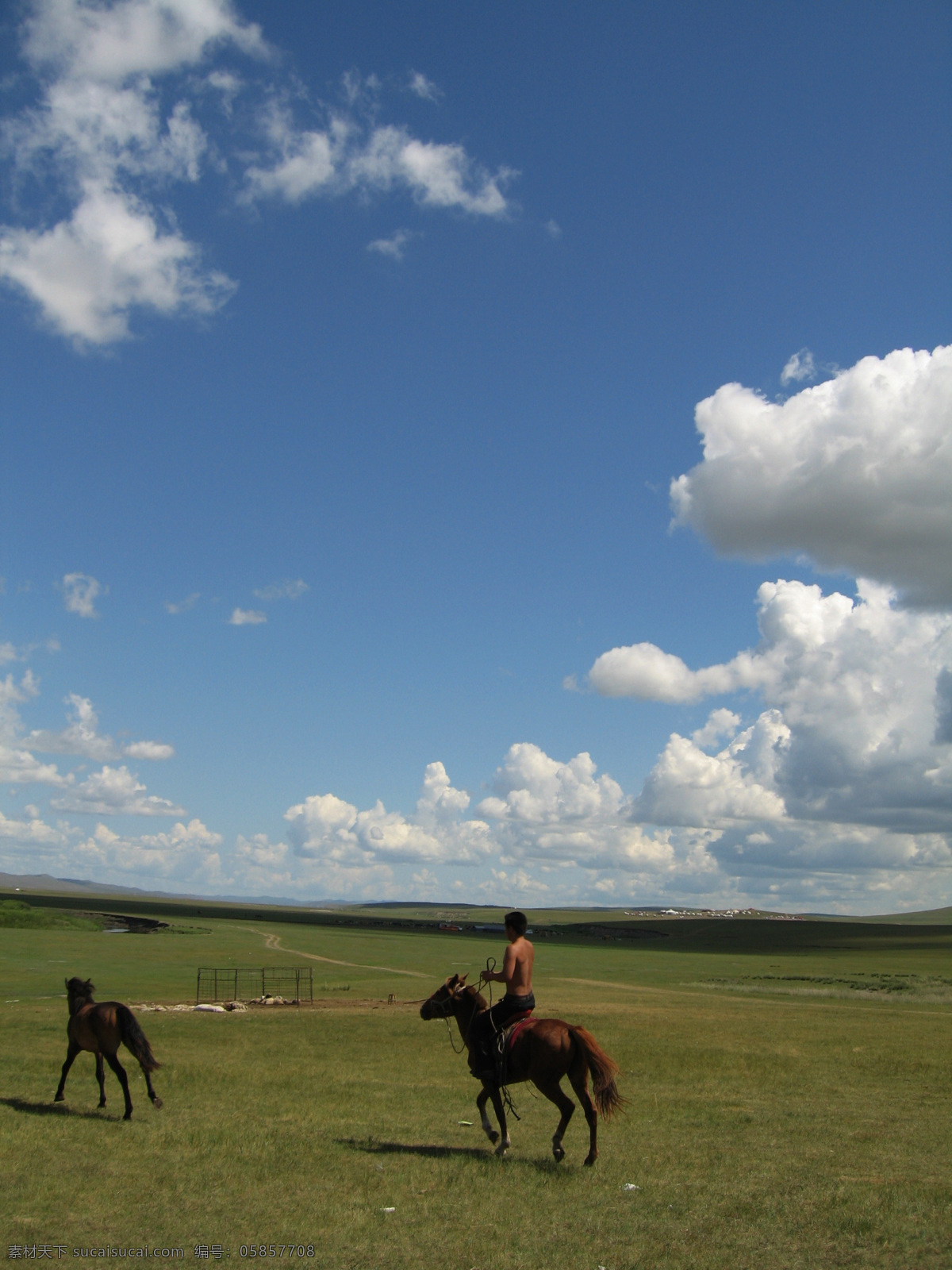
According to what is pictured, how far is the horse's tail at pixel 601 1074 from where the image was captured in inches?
492

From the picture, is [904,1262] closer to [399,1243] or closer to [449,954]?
[399,1243]

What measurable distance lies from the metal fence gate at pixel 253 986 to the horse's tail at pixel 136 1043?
27404mm

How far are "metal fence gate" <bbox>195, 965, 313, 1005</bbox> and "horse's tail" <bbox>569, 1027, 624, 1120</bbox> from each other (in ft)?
107

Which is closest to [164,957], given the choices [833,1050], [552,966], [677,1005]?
[552,966]

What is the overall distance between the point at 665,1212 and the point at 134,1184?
6577 millimetres

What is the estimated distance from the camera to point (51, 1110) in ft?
52.3

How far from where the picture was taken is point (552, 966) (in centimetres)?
8594

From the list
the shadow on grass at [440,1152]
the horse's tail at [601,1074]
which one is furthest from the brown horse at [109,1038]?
the horse's tail at [601,1074]

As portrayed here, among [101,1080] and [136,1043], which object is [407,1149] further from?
[101,1080]

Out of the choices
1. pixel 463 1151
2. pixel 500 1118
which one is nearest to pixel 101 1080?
pixel 463 1151

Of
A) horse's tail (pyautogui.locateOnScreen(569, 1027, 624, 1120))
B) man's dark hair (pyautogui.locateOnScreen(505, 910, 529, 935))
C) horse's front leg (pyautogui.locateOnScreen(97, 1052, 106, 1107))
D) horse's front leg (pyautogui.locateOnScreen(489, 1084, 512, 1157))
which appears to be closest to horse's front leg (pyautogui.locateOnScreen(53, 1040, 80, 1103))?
horse's front leg (pyautogui.locateOnScreen(97, 1052, 106, 1107))

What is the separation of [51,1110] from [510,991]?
8863mm

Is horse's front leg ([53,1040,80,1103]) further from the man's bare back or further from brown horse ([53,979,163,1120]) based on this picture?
the man's bare back

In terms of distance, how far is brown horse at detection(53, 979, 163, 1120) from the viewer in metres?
15.3
